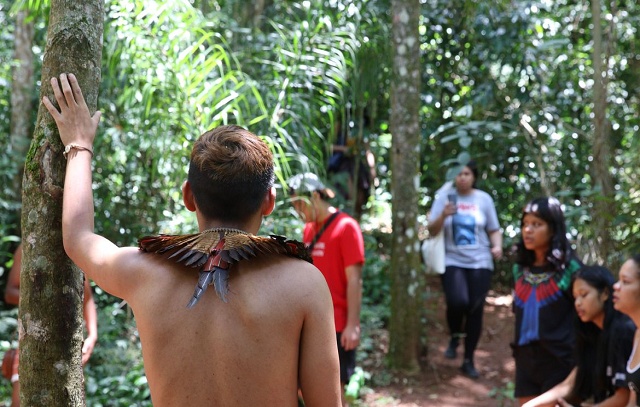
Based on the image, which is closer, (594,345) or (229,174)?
(229,174)

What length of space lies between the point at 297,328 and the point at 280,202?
10.5ft

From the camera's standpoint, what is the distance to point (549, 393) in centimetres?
380

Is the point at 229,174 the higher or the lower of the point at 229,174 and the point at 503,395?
the higher

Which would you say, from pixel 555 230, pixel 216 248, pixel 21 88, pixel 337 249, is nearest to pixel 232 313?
pixel 216 248

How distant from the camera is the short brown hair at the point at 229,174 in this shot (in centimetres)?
188

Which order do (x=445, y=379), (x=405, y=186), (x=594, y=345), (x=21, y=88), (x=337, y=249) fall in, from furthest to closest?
1. (x=21, y=88)
2. (x=445, y=379)
3. (x=405, y=186)
4. (x=337, y=249)
5. (x=594, y=345)

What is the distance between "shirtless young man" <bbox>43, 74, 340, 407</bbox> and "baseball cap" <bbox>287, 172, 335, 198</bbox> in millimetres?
2851

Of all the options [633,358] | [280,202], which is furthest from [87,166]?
[280,202]

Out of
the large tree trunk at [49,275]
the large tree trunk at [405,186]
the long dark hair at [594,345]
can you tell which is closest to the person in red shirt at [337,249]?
the long dark hair at [594,345]

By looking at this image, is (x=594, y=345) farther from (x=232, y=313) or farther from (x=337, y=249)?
(x=232, y=313)

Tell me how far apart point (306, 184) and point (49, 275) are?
2.75m

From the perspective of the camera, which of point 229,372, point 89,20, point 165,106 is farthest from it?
point 165,106

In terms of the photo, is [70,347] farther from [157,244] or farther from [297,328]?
[297,328]

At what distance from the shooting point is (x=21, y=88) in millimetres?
7832
